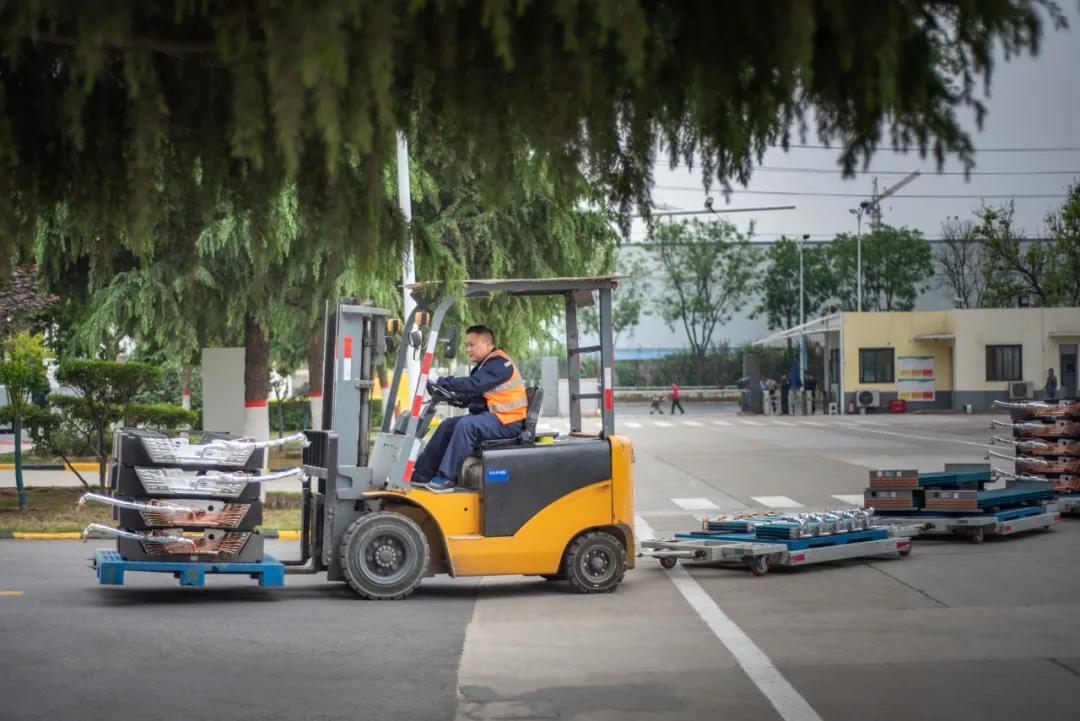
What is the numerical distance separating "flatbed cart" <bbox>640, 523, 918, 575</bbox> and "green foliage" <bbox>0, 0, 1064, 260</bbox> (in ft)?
25.2

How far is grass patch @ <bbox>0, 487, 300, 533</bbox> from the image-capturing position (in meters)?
17.7

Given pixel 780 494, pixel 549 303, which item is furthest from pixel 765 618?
pixel 780 494

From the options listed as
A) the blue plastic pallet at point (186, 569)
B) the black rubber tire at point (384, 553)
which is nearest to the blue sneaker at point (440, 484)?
the black rubber tire at point (384, 553)

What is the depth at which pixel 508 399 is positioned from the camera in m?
11.8

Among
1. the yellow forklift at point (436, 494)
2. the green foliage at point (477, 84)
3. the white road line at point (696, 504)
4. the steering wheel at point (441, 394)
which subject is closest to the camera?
the green foliage at point (477, 84)

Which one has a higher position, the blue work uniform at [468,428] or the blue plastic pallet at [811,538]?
the blue work uniform at [468,428]

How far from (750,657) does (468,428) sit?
3526mm

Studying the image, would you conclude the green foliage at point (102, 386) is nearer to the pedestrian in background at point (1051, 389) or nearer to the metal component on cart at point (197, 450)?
the metal component on cart at point (197, 450)

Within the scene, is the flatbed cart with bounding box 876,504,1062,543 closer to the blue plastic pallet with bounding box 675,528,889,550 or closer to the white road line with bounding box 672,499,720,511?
the blue plastic pallet with bounding box 675,528,889,550

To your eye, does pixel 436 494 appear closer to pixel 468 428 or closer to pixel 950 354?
pixel 468 428

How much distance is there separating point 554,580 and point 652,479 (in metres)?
13.0

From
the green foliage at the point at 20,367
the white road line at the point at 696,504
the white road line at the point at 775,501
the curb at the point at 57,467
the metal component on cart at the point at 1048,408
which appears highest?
the green foliage at the point at 20,367

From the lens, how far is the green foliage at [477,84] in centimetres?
437

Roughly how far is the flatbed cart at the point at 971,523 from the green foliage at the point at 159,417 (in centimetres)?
1212
